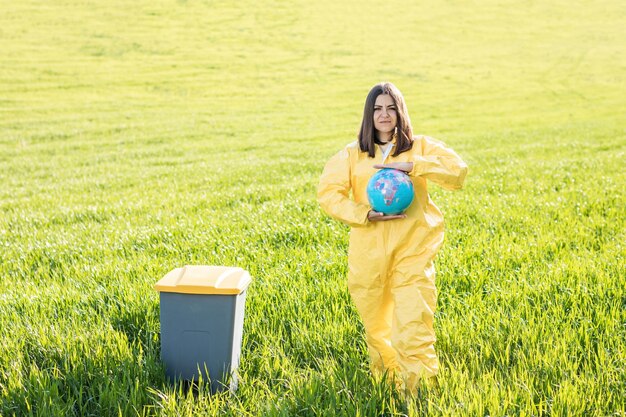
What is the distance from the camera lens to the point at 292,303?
4.60 meters

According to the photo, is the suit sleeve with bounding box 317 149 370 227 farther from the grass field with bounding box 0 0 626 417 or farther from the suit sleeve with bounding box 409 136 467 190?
the grass field with bounding box 0 0 626 417

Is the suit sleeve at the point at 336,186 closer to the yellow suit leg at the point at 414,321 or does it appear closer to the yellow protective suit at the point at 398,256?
the yellow protective suit at the point at 398,256

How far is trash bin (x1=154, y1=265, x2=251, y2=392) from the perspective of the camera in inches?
138

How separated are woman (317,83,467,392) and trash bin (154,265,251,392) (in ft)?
2.63

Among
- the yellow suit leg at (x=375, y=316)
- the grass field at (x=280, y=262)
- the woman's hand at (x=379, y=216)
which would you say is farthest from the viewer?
the yellow suit leg at (x=375, y=316)

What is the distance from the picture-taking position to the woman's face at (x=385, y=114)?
3.80 metres

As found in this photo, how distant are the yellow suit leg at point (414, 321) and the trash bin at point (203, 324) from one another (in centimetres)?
100

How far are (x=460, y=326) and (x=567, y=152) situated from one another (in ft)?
43.9

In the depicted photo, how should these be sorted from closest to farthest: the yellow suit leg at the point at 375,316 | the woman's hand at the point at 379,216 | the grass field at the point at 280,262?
1. the grass field at the point at 280,262
2. the woman's hand at the point at 379,216
3. the yellow suit leg at the point at 375,316

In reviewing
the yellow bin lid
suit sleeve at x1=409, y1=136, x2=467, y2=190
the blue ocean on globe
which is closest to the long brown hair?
suit sleeve at x1=409, y1=136, x2=467, y2=190

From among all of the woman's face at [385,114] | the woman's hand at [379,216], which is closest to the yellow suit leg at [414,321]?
the woman's hand at [379,216]

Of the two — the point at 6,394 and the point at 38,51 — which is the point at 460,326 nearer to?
the point at 6,394

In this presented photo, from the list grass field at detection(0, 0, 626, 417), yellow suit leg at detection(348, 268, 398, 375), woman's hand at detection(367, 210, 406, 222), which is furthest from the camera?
yellow suit leg at detection(348, 268, 398, 375)

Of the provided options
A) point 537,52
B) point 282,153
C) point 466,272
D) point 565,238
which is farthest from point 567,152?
point 537,52
